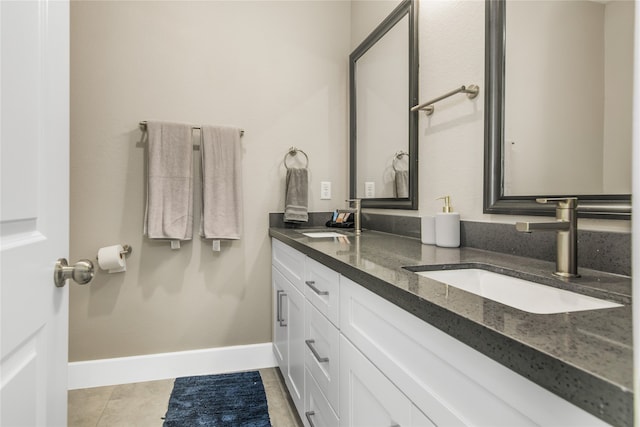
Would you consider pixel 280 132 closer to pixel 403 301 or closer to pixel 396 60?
pixel 396 60

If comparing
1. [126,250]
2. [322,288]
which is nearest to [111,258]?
[126,250]

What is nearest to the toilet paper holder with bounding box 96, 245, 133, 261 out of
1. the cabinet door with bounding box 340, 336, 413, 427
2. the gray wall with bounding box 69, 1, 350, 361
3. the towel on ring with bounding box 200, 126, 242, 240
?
the gray wall with bounding box 69, 1, 350, 361

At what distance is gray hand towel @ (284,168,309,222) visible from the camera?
2.16 meters

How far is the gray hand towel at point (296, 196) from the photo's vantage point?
216 cm

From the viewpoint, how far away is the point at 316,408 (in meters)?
1.32

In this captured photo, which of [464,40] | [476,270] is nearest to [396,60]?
→ [464,40]

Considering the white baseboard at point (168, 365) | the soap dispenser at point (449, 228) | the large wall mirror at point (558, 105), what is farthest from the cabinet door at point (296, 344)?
the large wall mirror at point (558, 105)

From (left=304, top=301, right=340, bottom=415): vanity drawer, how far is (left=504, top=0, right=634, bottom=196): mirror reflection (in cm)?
75

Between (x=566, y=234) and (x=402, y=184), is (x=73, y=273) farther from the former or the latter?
(x=402, y=184)

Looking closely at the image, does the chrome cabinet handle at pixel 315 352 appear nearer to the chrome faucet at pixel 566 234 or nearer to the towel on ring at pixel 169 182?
the chrome faucet at pixel 566 234

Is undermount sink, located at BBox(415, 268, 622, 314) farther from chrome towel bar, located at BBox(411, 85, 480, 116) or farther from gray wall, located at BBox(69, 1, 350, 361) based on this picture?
gray wall, located at BBox(69, 1, 350, 361)

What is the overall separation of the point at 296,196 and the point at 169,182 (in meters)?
0.71

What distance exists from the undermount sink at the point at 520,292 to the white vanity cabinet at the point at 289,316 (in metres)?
0.68

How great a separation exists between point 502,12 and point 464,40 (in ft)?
0.64
